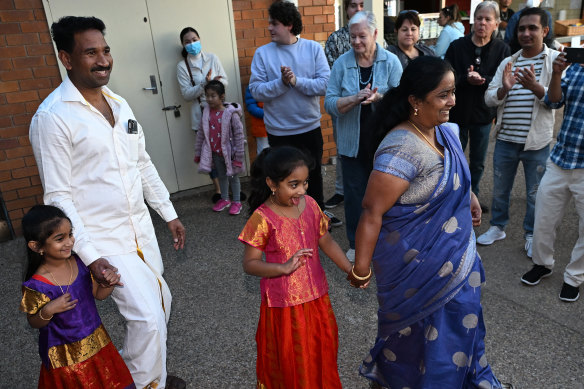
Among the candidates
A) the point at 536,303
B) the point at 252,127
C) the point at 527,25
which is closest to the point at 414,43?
the point at 527,25

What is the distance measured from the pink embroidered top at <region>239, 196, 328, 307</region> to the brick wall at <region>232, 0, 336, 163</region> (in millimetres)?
4558

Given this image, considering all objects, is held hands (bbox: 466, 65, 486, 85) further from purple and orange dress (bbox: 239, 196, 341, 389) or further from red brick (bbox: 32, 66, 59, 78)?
red brick (bbox: 32, 66, 59, 78)

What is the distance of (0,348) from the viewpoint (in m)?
3.55

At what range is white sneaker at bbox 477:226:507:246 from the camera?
466 cm

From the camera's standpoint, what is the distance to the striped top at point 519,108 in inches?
161

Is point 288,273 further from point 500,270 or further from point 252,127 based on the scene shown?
point 252,127

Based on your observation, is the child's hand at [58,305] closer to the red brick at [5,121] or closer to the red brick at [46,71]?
the red brick at [5,121]

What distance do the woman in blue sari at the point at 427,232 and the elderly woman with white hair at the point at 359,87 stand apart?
1355 millimetres

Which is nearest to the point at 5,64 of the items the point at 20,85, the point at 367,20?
the point at 20,85

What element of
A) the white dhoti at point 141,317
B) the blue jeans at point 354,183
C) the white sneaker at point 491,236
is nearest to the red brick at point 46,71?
the blue jeans at point 354,183

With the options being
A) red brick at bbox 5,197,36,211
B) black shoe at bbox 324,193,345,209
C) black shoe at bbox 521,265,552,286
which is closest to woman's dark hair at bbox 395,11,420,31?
black shoe at bbox 324,193,345,209

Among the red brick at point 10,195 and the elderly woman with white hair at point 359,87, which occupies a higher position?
the elderly woman with white hair at point 359,87

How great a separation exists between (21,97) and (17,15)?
868 mm

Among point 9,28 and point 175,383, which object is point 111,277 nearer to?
point 175,383
